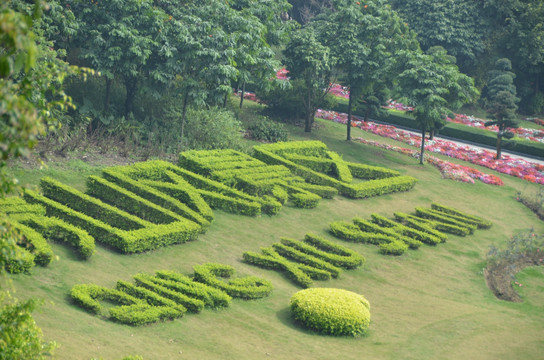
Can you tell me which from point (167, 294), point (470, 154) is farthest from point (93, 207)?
point (470, 154)

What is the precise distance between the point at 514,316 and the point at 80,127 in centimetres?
1715

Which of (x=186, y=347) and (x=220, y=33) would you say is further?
(x=220, y=33)

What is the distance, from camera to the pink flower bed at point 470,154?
35625mm

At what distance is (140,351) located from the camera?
12.0 metres

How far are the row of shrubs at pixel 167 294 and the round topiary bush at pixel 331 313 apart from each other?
1.64 meters

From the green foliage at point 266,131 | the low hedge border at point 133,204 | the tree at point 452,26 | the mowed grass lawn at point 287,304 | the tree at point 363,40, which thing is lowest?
the mowed grass lawn at point 287,304

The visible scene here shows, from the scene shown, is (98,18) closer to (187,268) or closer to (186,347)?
(187,268)

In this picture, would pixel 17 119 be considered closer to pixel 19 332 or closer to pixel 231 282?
pixel 19 332

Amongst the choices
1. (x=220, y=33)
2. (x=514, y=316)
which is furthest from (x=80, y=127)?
(x=514, y=316)

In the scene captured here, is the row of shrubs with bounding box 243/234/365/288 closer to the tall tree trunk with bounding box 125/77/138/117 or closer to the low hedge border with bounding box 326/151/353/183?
the low hedge border with bounding box 326/151/353/183

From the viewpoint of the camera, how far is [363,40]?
1350 inches

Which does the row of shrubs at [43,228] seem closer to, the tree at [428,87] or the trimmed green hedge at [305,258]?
the trimmed green hedge at [305,258]

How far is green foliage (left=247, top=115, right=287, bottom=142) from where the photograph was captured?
32.5 m

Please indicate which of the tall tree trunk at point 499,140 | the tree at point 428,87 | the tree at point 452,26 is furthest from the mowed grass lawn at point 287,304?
the tree at point 452,26
